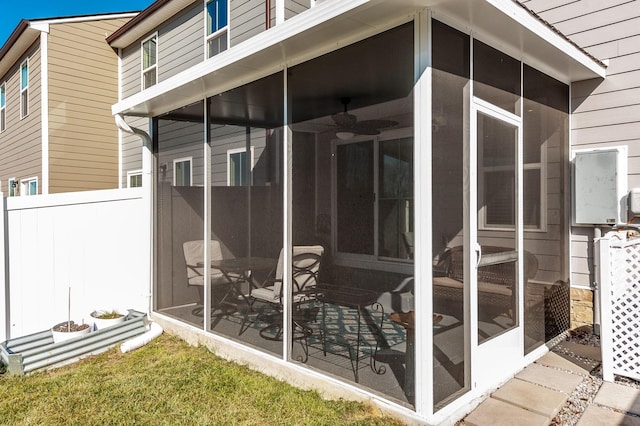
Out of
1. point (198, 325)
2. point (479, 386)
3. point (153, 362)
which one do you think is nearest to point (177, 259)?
point (198, 325)

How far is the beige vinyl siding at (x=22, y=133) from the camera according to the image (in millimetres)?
9758

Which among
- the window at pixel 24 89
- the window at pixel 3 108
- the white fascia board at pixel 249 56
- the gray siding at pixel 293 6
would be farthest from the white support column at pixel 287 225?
the window at pixel 3 108

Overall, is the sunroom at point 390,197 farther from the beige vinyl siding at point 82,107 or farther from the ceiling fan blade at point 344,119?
the beige vinyl siding at point 82,107

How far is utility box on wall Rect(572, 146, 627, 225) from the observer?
385 centimetres

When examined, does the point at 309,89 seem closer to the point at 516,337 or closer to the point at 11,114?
the point at 516,337

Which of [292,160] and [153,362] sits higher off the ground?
[292,160]

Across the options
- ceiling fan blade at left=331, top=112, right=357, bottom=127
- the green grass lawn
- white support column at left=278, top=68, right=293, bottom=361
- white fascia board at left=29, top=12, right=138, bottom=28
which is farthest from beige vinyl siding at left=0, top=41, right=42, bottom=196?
ceiling fan blade at left=331, top=112, right=357, bottom=127

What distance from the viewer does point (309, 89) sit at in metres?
3.22

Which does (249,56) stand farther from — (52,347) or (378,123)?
(52,347)

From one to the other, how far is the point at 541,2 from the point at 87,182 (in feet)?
30.8

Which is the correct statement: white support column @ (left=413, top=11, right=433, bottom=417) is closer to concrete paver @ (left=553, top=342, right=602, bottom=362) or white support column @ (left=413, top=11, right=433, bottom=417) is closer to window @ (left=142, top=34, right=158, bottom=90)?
concrete paver @ (left=553, top=342, right=602, bottom=362)

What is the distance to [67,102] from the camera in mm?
9664

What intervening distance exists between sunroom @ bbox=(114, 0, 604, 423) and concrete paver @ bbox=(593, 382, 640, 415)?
21.2 inches

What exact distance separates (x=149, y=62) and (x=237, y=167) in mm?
7239
